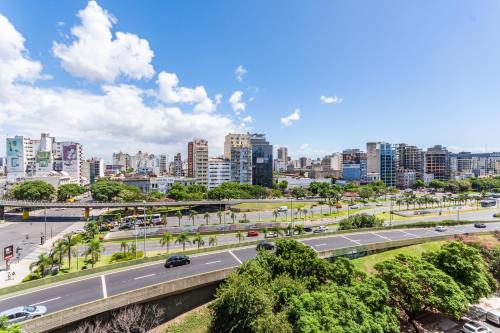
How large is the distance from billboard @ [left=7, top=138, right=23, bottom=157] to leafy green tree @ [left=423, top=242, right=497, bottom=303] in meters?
199

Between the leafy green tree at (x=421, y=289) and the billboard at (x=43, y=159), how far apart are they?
592ft

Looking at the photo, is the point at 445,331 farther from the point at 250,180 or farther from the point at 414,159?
the point at 414,159

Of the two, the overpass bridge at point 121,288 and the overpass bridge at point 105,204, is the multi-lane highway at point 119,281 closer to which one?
the overpass bridge at point 121,288

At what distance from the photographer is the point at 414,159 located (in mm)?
191625

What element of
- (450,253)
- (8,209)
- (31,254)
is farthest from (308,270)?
(8,209)

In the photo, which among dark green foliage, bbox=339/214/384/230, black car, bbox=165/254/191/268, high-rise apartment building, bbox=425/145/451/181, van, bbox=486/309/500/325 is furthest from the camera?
high-rise apartment building, bbox=425/145/451/181

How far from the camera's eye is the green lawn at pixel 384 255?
37.2 metres

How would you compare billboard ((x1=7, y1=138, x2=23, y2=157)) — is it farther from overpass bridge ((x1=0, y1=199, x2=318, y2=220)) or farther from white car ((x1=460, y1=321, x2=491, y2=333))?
white car ((x1=460, y1=321, x2=491, y2=333))


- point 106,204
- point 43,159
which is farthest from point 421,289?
point 43,159

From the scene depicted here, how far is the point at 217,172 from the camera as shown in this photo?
14412 cm

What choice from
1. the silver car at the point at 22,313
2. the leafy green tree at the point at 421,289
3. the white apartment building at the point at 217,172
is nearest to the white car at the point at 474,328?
the leafy green tree at the point at 421,289

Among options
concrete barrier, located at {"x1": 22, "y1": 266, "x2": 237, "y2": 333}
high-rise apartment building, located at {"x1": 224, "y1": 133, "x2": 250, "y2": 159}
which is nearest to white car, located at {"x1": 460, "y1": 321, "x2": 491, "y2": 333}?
concrete barrier, located at {"x1": 22, "y1": 266, "x2": 237, "y2": 333}

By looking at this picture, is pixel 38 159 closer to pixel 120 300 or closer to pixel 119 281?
pixel 119 281

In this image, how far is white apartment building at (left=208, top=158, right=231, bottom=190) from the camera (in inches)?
5640
